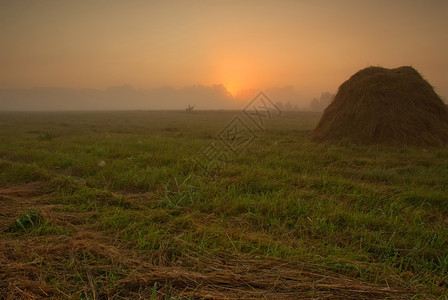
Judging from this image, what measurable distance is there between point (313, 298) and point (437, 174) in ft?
13.7

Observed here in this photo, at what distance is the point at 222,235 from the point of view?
2.00m

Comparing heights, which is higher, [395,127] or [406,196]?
[395,127]

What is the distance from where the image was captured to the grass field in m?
1.45

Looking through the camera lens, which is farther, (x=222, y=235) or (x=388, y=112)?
(x=388, y=112)

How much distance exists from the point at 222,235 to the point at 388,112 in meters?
7.51

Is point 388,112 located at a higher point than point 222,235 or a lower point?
higher

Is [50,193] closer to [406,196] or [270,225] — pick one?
[270,225]

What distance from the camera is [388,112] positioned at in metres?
6.95

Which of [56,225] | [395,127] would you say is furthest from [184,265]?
[395,127]

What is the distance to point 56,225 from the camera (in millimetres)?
2125

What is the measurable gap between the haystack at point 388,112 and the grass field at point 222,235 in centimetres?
334

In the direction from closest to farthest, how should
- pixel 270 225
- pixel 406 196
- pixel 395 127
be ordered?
pixel 270 225, pixel 406 196, pixel 395 127

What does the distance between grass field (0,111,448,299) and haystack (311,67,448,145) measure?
3.34m

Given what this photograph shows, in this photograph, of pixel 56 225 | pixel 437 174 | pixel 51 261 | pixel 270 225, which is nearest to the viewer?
pixel 51 261
